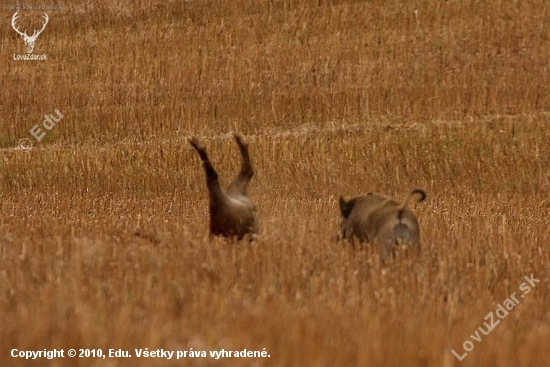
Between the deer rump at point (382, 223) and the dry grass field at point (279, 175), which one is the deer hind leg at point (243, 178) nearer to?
the dry grass field at point (279, 175)

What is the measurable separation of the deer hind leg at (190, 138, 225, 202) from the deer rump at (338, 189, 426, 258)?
109 centimetres

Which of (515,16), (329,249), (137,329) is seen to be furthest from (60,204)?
(515,16)

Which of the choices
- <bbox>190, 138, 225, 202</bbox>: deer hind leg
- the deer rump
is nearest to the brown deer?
<bbox>190, 138, 225, 202</bbox>: deer hind leg

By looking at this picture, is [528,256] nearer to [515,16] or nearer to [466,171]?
[466,171]

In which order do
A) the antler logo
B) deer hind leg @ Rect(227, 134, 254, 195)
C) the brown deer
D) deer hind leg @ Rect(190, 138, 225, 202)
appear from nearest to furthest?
1. deer hind leg @ Rect(190, 138, 225, 202)
2. the brown deer
3. deer hind leg @ Rect(227, 134, 254, 195)
4. the antler logo

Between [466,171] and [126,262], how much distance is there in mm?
8491

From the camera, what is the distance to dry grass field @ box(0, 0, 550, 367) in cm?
450

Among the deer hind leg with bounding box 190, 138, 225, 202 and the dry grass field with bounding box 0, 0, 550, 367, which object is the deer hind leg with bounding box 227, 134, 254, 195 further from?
the deer hind leg with bounding box 190, 138, 225, 202

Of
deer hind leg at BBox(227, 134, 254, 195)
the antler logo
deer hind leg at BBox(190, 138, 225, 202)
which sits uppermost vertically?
the antler logo

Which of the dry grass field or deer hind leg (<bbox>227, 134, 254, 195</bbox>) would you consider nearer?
the dry grass field

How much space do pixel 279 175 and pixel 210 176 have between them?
6957mm

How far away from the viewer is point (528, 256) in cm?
742

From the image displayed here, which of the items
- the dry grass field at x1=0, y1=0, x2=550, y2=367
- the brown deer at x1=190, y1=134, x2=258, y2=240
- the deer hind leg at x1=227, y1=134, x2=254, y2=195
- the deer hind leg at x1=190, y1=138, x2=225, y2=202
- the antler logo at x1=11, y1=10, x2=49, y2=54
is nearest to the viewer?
the dry grass field at x1=0, y1=0, x2=550, y2=367

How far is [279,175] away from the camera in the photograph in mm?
14016
